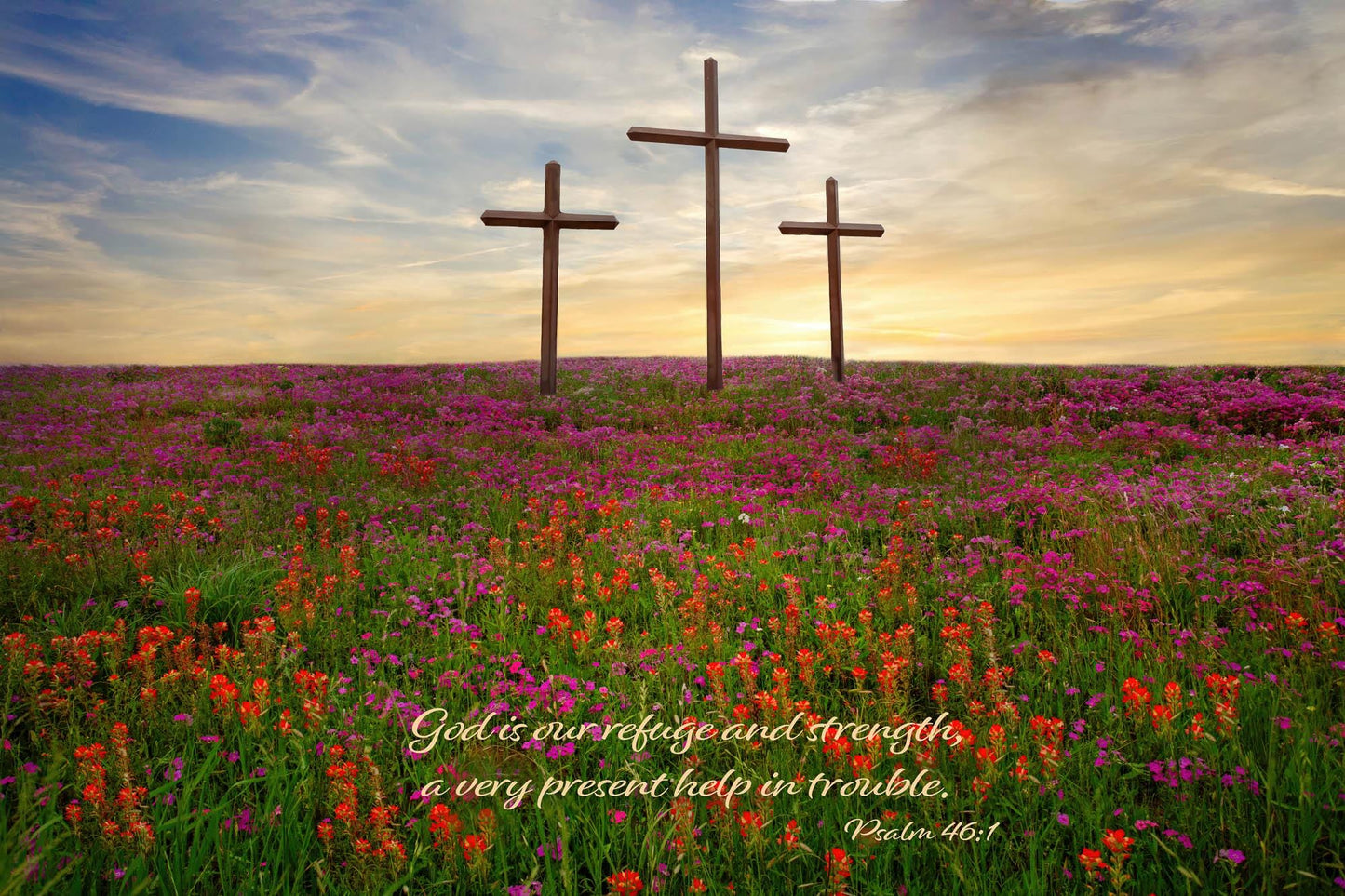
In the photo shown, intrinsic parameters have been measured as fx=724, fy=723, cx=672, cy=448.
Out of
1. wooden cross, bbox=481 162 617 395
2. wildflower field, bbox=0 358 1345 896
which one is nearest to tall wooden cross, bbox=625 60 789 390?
wooden cross, bbox=481 162 617 395

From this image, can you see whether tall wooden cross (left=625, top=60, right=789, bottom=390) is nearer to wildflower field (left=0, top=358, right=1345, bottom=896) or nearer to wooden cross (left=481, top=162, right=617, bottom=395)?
wooden cross (left=481, top=162, right=617, bottom=395)

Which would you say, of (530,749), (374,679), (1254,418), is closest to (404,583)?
(374,679)

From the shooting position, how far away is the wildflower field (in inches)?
109

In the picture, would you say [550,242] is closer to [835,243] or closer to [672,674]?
[835,243]

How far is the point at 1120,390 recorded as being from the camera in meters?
14.7

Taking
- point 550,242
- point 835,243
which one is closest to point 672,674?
point 550,242

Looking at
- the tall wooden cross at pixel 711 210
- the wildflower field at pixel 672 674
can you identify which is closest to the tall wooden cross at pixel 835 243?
the tall wooden cross at pixel 711 210

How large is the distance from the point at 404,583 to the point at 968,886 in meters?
4.32

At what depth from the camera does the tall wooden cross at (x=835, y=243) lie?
719 inches

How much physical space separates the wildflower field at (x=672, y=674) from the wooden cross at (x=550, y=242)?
7317mm

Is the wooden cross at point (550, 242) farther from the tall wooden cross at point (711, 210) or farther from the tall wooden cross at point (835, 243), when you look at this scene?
the tall wooden cross at point (835, 243)

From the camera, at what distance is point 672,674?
3975 millimetres

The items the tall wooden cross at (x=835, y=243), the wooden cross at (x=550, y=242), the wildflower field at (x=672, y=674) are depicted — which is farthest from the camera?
the tall wooden cross at (x=835, y=243)

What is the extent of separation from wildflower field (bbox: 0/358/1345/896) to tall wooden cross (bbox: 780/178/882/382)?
31.5 feet
